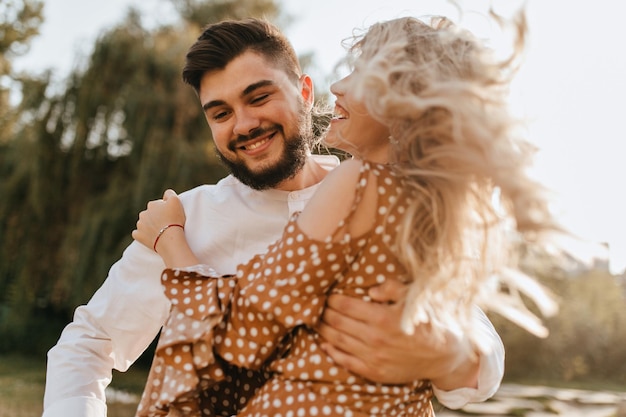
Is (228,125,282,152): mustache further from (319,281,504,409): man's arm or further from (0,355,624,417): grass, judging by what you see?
(0,355,624,417): grass

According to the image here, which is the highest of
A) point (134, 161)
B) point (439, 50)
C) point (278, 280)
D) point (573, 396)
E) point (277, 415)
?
point (134, 161)

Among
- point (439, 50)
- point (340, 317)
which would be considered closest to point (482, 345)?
point (340, 317)

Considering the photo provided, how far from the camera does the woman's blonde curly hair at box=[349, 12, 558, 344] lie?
1402mm

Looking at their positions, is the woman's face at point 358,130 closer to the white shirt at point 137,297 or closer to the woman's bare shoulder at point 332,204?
the woman's bare shoulder at point 332,204

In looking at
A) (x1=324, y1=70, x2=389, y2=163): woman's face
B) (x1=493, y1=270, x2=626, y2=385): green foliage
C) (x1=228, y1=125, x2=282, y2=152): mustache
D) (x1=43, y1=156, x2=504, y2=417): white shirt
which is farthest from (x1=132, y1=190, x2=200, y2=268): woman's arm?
(x1=493, y1=270, x2=626, y2=385): green foliage

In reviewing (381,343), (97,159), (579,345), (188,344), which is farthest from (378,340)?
(579,345)

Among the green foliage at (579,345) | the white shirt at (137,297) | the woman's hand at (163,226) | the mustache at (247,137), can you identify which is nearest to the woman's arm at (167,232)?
the woman's hand at (163,226)

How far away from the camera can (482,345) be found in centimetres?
158

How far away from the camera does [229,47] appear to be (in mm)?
2262

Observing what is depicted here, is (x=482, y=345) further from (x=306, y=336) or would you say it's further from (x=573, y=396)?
(x=573, y=396)

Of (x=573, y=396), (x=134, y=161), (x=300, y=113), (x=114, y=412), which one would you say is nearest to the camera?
(x=300, y=113)

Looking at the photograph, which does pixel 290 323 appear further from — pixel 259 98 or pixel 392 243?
pixel 259 98

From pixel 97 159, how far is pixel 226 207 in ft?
25.4

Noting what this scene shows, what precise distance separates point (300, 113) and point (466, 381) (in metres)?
1.02
